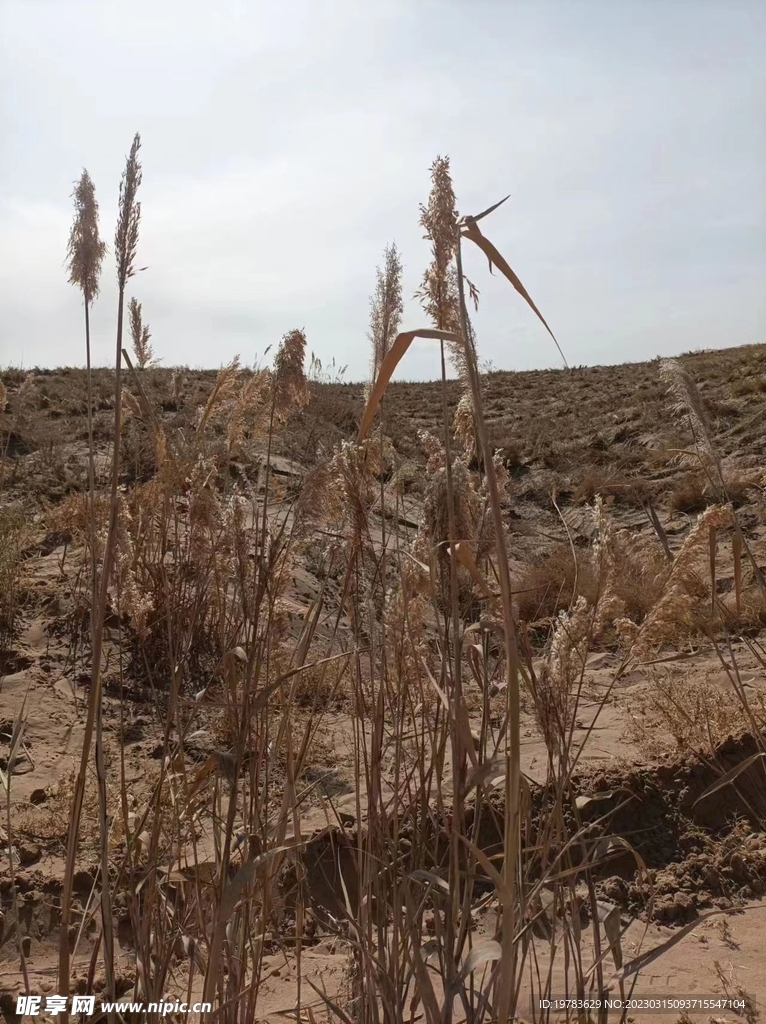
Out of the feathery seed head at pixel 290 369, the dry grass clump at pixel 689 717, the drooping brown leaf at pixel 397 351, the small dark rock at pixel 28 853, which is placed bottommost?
the small dark rock at pixel 28 853

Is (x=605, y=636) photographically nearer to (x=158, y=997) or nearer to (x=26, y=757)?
(x=26, y=757)

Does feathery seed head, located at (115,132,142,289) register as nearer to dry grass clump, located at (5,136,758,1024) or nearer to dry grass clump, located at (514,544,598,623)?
dry grass clump, located at (5,136,758,1024)

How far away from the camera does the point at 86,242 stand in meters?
1.42

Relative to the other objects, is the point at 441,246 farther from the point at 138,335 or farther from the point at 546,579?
the point at 546,579

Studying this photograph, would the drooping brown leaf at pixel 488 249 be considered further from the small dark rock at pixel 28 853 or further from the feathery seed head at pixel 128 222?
the small dark rock at pixel 28 853

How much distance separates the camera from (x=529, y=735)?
3.58 metres

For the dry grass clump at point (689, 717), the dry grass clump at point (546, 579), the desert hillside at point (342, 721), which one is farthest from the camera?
the dry grass clump at point (546, 579)

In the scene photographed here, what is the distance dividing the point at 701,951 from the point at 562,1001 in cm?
68

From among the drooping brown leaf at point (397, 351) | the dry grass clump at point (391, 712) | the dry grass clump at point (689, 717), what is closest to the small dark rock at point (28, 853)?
the dry grass clump at point (391, 712)

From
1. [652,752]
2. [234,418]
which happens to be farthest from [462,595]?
[234,418]

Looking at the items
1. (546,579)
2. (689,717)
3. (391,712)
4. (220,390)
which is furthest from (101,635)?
(546,579)

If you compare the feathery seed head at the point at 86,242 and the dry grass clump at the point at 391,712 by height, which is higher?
the feathery seed head at the point at 86,242

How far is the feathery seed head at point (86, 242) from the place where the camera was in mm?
1404

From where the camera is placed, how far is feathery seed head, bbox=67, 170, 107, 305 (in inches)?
55.3
